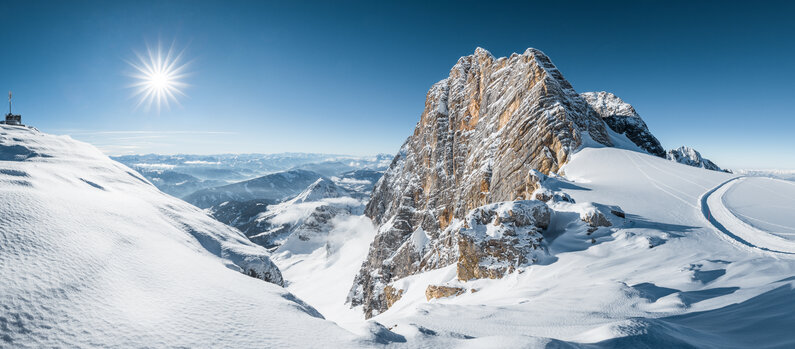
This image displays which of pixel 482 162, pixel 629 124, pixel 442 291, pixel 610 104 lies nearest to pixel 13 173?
pixel 442 291

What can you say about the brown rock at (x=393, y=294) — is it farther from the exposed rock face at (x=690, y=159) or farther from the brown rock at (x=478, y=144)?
the exposed rock face at (x=690, y=159)

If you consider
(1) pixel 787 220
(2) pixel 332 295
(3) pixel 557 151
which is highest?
(3) pixel 557 151

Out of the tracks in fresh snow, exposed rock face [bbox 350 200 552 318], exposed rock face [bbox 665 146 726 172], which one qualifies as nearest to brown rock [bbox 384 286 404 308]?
exposed rock face [bbox 350 200 552 318]

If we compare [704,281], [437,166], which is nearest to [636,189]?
[704,281]

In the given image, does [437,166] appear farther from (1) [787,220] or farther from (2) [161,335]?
(2) [161,335]

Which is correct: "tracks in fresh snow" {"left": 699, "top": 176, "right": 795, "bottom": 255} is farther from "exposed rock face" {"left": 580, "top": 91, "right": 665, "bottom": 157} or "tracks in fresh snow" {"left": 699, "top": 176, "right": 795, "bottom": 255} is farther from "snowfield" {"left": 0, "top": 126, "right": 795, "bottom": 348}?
"exposed rock face" {"left": 580, "top": 91, "right": 665, "bottom": 157}

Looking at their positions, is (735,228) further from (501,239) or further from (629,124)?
(629,124)
